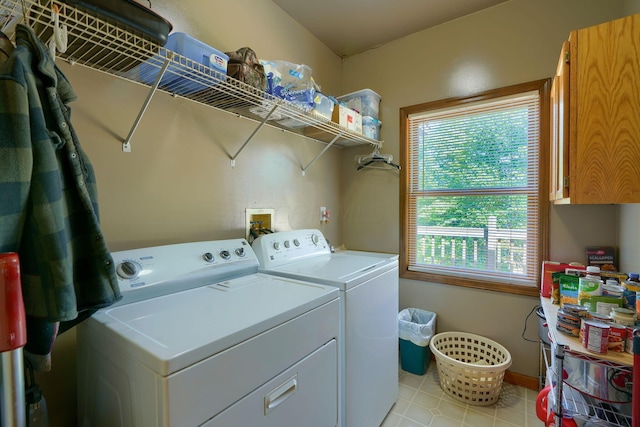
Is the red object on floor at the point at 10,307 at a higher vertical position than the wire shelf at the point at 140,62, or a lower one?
lower

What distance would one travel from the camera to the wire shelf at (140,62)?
90cm

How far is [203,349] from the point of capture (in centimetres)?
74

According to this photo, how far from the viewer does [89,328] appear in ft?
3.09

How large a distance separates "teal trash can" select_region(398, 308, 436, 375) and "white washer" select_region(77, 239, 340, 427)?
1.19 meters

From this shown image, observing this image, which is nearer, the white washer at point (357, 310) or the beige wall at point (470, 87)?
the white washer at point (357, 310)

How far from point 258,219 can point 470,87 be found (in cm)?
191

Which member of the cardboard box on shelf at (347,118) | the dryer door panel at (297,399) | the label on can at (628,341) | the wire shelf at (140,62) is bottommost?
the dryer door panel at (297,399)

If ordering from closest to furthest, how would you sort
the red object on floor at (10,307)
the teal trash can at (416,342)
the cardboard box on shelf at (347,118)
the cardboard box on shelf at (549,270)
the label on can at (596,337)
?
the red object on floor at (10,307), the label on can at (596,337), the cardboard box on shelf at (549,270), the cardboard box on shelf at (347,118), the teal trash can at (416,342)

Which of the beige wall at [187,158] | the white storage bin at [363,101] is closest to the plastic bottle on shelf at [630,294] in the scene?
the beige wall at [187,158]

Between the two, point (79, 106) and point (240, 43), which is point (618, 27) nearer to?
point (240, 43)

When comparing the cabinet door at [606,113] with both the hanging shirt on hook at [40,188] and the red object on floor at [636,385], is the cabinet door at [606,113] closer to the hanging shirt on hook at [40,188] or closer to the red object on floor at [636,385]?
the red object on floor at [636,385]

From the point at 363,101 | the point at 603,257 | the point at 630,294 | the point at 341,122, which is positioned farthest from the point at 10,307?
the point at 603,257

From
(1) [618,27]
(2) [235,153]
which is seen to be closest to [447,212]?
(1) [618,27]

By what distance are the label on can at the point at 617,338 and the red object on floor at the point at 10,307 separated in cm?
171
